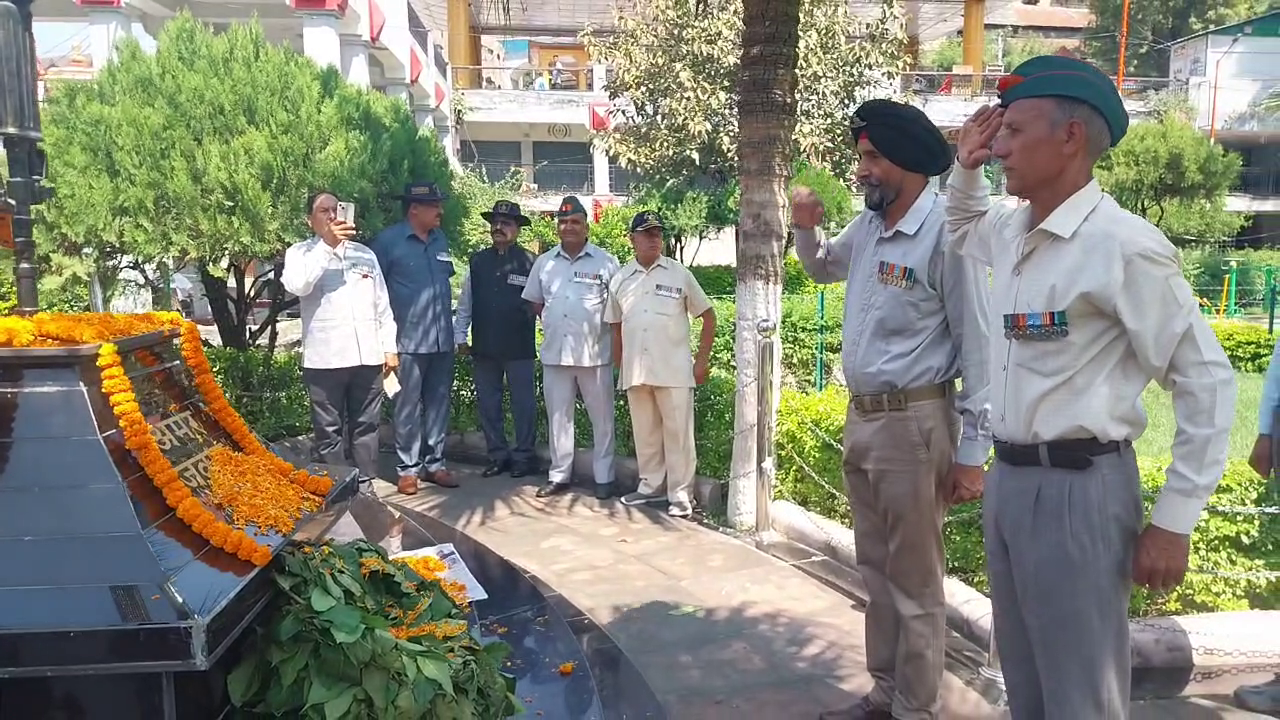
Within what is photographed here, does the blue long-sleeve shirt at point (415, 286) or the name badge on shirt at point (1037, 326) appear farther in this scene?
the blue long-sleeve shirt at point (415, 286)

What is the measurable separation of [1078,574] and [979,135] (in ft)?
3.52

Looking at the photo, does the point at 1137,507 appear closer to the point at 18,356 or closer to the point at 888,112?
the point at 888,112

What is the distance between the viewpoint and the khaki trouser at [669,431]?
19.0 feet

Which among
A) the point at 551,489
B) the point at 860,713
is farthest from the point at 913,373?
the point at 551,489

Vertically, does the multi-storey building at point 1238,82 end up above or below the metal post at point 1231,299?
above

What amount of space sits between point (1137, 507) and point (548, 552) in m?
3.63

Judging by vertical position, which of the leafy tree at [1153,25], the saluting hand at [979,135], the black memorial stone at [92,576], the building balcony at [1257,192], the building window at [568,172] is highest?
the leafy tree at [1153,25]

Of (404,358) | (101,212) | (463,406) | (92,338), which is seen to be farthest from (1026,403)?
(101,212)

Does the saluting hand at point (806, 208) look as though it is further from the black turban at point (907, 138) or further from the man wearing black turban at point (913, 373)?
the black turban at point (907, 138)

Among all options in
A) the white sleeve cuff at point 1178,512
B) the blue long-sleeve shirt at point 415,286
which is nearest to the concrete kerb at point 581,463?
the blue long-sleeve shirt at point 415,286

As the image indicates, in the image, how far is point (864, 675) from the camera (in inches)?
144

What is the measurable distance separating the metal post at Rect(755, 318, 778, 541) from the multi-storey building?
108ft

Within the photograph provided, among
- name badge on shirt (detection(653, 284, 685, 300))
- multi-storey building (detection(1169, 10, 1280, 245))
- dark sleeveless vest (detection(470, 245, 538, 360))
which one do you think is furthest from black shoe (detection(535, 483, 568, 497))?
multi-storey building (detection(1169, 10, 1280, 245))

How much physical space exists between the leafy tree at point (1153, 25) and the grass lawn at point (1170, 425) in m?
34.5
